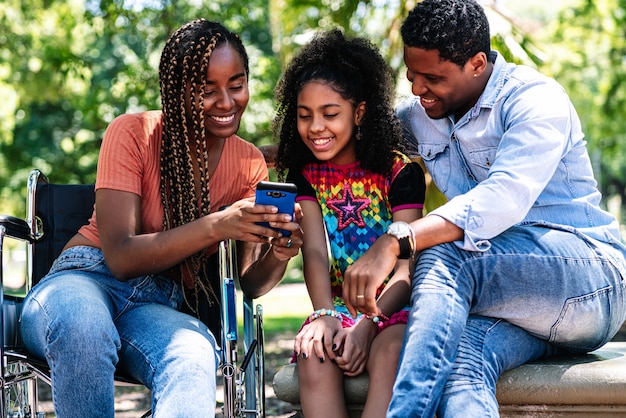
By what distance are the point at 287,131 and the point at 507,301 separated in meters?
1.21

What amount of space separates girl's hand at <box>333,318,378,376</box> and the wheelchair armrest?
1.34 m

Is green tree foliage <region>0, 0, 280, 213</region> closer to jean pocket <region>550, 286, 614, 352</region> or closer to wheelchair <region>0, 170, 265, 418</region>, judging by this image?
wheelchair <region>0, 170, 265, 418</region>

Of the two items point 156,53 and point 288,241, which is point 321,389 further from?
point 156,53

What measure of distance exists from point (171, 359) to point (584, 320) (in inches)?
53.2

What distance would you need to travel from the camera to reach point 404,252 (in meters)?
2.63

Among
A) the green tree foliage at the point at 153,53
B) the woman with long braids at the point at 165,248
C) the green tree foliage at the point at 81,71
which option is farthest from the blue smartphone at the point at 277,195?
the green tree foliage at the point at 81,71

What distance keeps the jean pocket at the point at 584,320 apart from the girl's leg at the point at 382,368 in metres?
0.52

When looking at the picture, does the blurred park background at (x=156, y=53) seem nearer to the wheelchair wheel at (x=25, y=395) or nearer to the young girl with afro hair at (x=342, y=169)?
the young girl with afro hair at (x=342, y=169)

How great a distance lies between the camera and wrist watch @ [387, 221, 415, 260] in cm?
261

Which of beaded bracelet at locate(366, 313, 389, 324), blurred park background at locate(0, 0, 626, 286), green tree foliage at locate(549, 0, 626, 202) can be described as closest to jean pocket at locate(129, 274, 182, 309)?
beaded bracelet at locate(366, 313, 389, 324)

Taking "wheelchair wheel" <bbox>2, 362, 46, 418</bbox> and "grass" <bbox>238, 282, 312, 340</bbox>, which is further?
"grass" <bbox>238, 282, 312, 340</bbox>

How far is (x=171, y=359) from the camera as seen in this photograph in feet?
8.69

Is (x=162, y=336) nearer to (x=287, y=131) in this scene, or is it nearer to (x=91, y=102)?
(x=287, y=131)

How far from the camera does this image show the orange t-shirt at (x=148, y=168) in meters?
3.03
